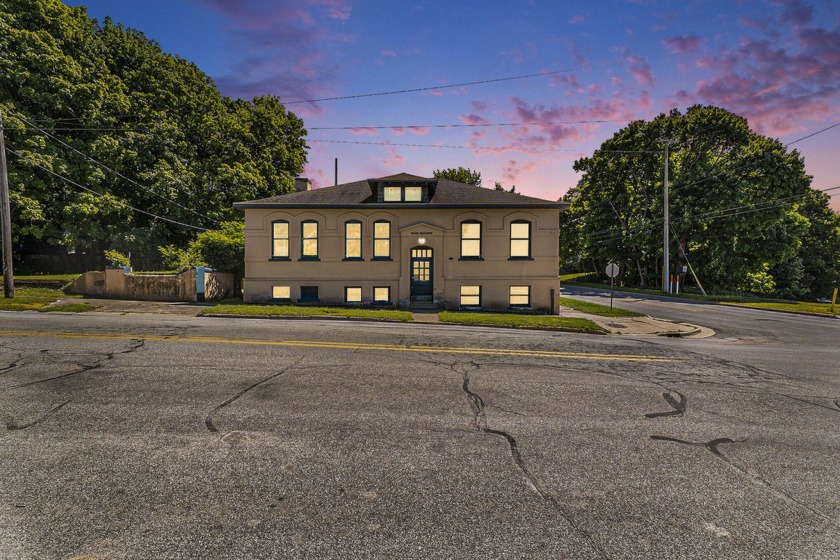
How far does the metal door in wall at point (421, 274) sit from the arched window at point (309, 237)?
16.8 feet

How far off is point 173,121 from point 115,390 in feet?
96.6

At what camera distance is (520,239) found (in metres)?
19.6

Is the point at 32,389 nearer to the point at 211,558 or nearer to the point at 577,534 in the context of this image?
the point at 211,558

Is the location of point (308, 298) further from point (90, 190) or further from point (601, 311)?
point (90, 190)

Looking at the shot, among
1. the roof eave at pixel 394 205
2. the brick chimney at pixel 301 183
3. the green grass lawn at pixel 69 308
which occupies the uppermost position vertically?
the brick chimney at pixel 301 183

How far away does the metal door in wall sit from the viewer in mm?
19641

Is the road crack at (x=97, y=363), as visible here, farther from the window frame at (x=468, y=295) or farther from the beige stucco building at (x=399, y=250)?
the window frame at (x=468, y=295)

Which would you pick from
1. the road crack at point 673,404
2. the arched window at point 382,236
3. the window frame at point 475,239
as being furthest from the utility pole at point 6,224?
the road crack at point 673,404

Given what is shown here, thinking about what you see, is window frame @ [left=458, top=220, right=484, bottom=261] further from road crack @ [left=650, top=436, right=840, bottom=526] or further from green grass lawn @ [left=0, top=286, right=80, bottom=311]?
green grass lawn @ [left=0, top=286, right=80, bottom=311]

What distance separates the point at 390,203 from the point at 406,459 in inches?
644

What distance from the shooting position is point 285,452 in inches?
162

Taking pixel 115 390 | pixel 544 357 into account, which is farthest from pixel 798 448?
pixel 115 390

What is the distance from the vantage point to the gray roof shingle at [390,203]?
1908cm

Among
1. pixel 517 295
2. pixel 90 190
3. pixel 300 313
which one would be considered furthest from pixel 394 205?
pixel 90 190
